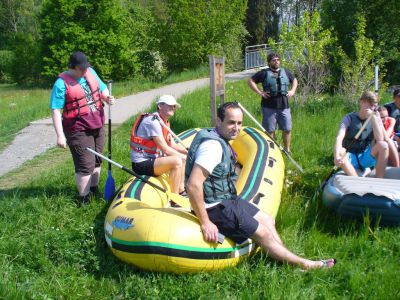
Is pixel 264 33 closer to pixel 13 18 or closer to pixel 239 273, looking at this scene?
pixel 13 18

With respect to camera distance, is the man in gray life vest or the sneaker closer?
the sneaker

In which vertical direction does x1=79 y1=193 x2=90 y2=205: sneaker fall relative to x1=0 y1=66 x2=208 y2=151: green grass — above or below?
above

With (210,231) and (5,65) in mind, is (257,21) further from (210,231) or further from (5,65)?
(210,231)

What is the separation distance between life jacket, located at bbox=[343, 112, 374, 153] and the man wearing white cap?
1.88 metres

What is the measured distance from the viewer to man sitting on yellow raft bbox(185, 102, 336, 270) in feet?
10.4

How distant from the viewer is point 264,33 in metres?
30.8

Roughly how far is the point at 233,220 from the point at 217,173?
1.25 ft

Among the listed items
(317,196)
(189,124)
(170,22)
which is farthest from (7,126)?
(170,22)

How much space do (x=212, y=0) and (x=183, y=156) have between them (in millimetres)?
17935

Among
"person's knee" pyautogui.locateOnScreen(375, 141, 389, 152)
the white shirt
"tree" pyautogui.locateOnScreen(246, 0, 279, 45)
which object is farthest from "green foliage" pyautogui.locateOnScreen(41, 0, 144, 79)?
the white shirt

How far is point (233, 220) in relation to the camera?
3.31m

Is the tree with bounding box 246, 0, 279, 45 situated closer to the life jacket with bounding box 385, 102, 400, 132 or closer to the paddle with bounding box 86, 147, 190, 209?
the life jacket with bounding box 385, 102, 400, 132

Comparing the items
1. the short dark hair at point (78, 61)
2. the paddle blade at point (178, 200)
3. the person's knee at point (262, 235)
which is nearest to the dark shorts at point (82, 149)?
the short dark hair at point (78, 61)

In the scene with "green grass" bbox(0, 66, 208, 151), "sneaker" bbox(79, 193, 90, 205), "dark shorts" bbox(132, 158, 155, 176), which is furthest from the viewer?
"green grass" bbox(0, 66, 208, 151)
